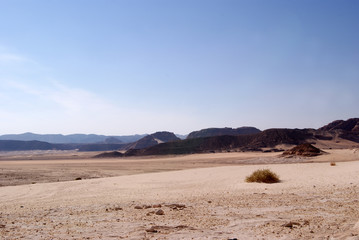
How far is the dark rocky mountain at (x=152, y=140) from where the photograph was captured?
125 m

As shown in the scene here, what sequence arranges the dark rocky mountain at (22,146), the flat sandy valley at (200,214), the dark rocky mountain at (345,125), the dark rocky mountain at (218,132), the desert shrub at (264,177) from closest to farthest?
the flat sandy valley at (200,214) < the desert shrub at (264,177) < the dark rocky mountain at (345,125) < the dark rocky mountain at (218,132) < the dark rocky mountain at (22,146)

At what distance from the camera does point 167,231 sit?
21.4ft

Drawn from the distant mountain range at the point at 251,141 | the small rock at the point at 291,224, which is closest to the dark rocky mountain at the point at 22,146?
the distant mountain range at the point at 251,141

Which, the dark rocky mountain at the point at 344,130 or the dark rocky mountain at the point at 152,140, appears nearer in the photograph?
the dark rocky mountain at the point at 344,130

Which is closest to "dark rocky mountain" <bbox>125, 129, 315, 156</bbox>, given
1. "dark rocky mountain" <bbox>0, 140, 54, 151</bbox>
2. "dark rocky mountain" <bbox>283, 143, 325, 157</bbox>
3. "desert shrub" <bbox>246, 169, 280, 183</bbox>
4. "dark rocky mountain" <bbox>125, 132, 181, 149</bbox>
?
"dark rocky mountain" <bbox>283, 143, 325, 157</bbox>

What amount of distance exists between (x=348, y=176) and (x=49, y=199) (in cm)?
1213

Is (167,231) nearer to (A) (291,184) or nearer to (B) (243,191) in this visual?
(B) (243,191)

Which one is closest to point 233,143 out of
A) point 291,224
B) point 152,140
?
point 152,140

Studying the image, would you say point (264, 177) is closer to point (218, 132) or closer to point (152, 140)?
point (152, 140)

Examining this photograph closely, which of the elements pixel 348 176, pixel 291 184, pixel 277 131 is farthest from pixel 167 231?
pixel 277 131

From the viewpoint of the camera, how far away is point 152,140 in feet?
428

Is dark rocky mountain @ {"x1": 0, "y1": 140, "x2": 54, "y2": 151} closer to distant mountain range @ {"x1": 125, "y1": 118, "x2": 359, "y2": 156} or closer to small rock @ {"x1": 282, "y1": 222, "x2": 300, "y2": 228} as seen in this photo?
distant mountain range @ {"x1": 125, "y1": 118, "x2": 359, "y2": 156}

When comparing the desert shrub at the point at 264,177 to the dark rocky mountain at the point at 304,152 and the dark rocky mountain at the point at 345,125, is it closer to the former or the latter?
the dark rocky mountain at the point at 304,152

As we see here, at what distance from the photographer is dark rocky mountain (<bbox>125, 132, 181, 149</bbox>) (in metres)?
125
